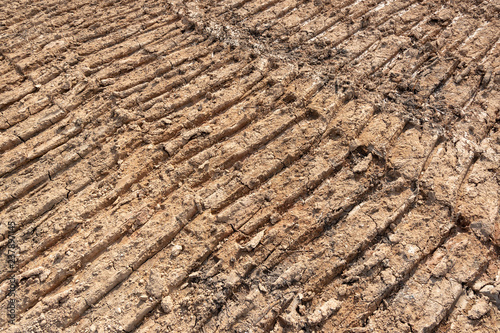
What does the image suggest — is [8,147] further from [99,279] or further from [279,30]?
[279,30]

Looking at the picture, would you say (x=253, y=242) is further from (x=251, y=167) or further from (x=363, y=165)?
(x=363, y=165)

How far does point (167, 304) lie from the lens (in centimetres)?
191

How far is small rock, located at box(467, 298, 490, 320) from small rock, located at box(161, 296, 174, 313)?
64.7 inches

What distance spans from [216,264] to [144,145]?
1050mm

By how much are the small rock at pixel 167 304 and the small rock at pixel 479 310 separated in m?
1.64

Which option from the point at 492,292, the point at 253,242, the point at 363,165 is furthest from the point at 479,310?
the point at 253,242

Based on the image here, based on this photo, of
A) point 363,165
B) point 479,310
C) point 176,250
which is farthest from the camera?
point 363,165

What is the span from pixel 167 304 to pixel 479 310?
67.9 inches

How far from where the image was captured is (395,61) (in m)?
2.98

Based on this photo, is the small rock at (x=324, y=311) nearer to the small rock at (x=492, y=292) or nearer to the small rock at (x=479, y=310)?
the small rock at (x=479, y=310)

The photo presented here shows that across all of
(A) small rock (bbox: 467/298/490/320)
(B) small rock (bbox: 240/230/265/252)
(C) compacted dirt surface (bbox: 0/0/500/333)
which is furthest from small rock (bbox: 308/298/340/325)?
(A) small rock (bbox: 467/298/490/320)

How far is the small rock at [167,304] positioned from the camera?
1900 mm

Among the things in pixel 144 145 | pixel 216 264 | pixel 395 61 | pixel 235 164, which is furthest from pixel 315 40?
pixel 216 264

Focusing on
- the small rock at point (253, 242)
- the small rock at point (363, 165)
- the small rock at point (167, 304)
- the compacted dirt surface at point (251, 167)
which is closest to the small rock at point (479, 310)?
the compacted dirt surface at point (251, 167)
